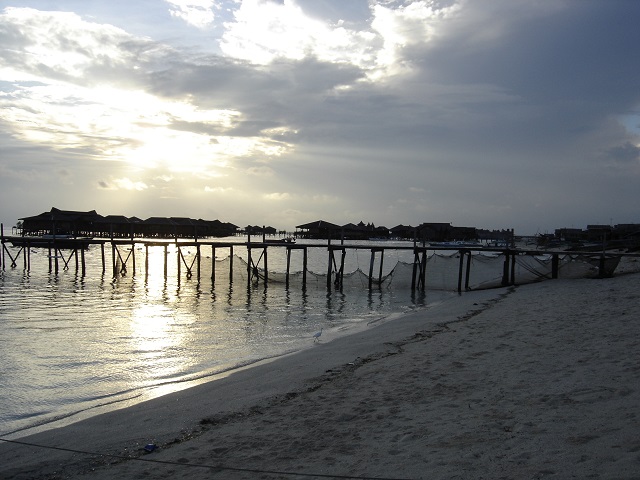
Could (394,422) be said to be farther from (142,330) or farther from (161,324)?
(161,324)

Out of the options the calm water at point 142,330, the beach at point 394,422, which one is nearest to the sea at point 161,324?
the calm water at point 142,330

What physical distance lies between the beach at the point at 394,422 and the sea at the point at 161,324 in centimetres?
141

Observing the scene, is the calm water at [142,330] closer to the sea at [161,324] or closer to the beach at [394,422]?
the sea at [161,324]

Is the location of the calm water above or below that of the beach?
below

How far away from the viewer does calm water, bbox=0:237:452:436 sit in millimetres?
8609

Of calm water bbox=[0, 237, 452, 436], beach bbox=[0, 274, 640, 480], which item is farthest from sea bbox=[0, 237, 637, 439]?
beach bbox=[0, 274, 640, 480]

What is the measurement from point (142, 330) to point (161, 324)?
120 centimetres

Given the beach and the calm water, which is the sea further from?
the beach

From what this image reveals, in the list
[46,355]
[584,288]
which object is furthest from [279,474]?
[584,288]

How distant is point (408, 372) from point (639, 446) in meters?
3.97

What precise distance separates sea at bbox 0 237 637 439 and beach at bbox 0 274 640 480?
141cm

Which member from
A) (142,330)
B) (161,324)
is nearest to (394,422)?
(142,330)

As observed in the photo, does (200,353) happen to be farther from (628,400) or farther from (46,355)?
(628,400)

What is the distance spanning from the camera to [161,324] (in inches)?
627
